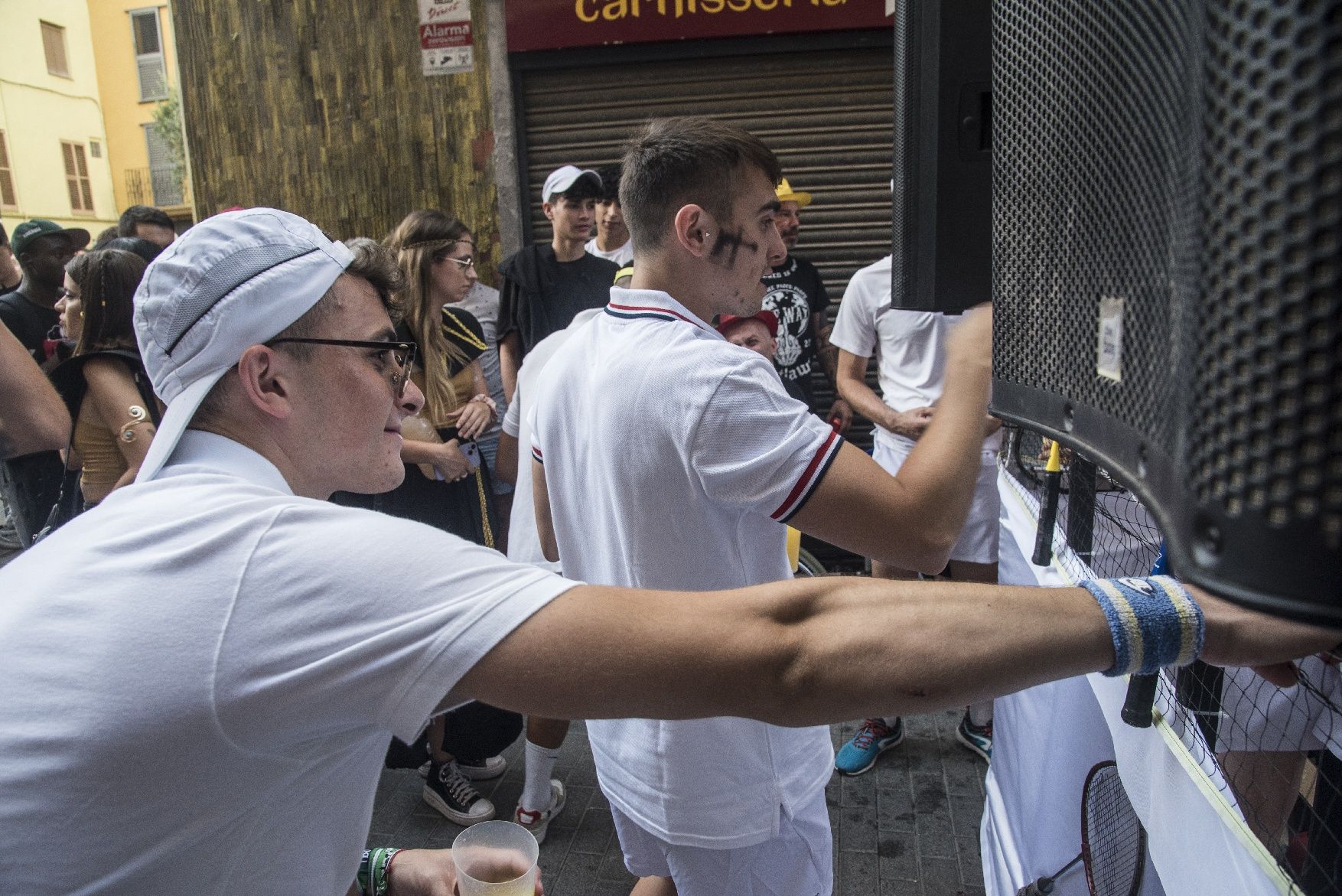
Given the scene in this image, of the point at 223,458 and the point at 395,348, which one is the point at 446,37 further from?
the point at 223,458

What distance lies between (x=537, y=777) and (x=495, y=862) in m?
2.14

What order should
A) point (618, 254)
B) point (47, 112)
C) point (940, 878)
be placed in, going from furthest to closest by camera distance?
point (47, 112), point (618, 254), point (940, 878)

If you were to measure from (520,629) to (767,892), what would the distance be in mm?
1458

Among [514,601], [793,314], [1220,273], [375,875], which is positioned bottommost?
[375,875]

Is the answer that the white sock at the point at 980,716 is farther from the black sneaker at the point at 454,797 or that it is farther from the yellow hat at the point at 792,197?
the yellow hat at the point at 792,197

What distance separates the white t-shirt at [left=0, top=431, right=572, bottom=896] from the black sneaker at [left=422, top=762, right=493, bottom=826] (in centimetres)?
279

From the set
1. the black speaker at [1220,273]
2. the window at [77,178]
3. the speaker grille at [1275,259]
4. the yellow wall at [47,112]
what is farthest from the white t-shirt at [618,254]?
the window at [77,178]

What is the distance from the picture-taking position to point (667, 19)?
628 centimetres

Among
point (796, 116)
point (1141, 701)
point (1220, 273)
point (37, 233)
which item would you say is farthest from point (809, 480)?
point (796, 116)

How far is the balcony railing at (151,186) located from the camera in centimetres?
2784

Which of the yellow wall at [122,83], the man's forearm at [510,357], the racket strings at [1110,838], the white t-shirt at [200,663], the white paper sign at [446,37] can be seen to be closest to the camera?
the white t-shirt at [200,663]

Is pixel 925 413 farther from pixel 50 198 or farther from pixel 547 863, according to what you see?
pixel 50 198

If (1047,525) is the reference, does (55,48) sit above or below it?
above

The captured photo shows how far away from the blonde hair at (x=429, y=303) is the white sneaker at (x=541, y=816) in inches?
62.8
